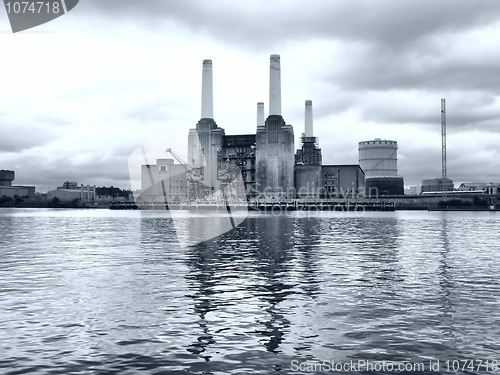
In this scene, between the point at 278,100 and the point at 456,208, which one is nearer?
the point at 278,100

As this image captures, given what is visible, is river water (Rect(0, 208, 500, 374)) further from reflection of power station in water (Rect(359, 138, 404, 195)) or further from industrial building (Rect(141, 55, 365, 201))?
reflection of power station in water (Rect(359, 138, 404, 195))

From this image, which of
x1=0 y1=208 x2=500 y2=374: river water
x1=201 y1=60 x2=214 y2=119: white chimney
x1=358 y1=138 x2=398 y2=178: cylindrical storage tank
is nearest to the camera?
x1=0 y1=208 x2=500 y2=374: river water

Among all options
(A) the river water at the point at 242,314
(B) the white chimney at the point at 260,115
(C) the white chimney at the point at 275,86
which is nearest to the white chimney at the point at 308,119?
(B) the white chimney at the point at 260,115

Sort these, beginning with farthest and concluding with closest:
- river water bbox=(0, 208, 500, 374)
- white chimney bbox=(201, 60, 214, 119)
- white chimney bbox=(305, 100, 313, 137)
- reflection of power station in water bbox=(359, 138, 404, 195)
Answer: reflection of power station in water bbox=(359, 138, 404, 195) → white chimney bbox=(305, 100, 313, 137) → white chimney bbox=(201, 60, 214, 119) → river water bbox=(0, 208, 500, 374)

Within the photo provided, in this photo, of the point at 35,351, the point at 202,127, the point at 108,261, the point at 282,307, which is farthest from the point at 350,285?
the point at 202,127

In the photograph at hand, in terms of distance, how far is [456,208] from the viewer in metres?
173

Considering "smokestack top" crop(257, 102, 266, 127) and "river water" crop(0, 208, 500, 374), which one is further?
"smokestack top" crop(257, 102, 266, 127)

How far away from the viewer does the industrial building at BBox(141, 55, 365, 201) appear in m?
160

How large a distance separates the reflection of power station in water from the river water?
543ft

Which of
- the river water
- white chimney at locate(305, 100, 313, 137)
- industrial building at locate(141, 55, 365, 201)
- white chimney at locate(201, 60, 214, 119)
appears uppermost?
white chimney at locate(201, 60, 214, 119)

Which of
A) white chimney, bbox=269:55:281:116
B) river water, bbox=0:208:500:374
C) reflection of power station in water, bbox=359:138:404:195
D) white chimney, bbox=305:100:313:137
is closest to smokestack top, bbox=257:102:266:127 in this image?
white chimney, bbox=305:100:313:137

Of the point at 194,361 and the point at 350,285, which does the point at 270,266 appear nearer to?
the point at 350,285

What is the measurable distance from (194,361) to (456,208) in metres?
179

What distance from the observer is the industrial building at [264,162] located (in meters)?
160
